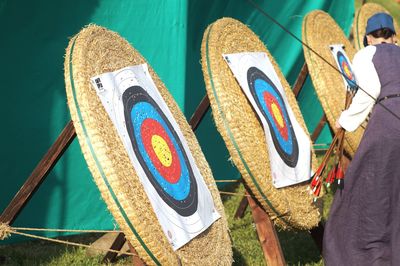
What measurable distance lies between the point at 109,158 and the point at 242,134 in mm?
850

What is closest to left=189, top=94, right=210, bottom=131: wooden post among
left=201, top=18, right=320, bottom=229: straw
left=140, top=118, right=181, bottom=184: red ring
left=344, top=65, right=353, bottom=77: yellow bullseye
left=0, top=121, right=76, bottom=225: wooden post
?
left=201, top=18, right=320, bottom=229: straw

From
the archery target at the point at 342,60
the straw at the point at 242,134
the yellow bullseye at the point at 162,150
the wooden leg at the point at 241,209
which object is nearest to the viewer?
the yellow bullseye at the point at 162,150

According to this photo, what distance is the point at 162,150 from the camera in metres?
2.60

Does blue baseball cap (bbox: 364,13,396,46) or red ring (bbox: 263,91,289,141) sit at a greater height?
blue baseball cap (bbox: 364,13,396,46)

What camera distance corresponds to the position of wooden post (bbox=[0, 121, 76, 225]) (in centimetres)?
248

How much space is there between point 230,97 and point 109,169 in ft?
3.01

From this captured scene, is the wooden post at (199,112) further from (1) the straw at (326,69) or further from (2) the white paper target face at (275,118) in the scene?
(1) the straw at (326,69)

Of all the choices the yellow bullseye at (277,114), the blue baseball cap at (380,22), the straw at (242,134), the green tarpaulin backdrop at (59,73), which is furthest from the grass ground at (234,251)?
the blue baseball cap at (380,22)

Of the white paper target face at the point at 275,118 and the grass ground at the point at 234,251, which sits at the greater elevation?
the white paper target face at the point at 275,118

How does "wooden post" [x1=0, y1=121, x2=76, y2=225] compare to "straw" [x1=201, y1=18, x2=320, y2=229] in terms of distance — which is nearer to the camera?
"wooden post" [x1=0, y1=121, x2=76, y2=225]

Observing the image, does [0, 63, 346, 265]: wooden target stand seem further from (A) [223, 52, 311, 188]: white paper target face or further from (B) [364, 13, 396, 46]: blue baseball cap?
(B) [364, 13, 396, 46]: blue baseball cap

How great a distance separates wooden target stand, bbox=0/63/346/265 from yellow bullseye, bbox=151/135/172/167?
0.27 m

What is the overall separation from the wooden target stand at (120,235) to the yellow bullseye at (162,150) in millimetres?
272

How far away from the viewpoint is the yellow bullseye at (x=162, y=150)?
2559mm
